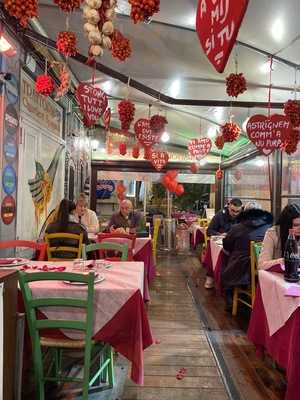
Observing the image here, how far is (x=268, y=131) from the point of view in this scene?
4.71 meters

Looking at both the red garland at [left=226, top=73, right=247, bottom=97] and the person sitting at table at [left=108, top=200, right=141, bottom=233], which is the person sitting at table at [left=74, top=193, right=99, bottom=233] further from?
the red garland at [left=226, top=73, right=247, bottom=97]

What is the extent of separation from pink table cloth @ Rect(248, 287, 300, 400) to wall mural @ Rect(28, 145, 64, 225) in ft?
10.4

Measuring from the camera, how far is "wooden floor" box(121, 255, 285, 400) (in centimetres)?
277

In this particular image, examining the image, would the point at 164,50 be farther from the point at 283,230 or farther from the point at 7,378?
the point at 7,378

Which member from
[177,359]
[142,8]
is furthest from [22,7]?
[177,359]

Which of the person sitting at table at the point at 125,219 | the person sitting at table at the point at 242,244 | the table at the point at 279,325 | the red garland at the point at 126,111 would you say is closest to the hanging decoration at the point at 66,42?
the red garland at the point at 126,111

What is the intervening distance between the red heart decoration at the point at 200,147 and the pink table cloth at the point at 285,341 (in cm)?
→ 490

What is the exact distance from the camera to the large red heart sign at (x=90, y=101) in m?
4.21

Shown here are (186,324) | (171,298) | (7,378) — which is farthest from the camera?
(171,298)

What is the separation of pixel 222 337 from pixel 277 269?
137 centimetres

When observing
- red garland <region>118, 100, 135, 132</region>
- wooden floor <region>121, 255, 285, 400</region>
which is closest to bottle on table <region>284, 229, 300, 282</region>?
wooden floor <region>121, 255, 285, 400</region>

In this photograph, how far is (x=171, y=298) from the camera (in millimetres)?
5441

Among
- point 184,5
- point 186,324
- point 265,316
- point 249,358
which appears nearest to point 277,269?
point 265,316

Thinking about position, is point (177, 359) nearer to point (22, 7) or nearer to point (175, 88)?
point (22, 7)
